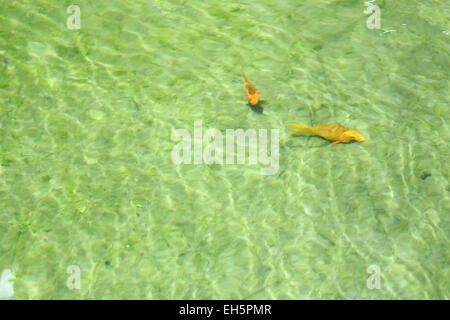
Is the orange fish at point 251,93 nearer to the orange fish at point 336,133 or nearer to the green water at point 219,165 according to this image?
the green water at point 219,165

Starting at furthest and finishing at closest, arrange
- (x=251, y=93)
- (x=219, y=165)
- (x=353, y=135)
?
(x=251, y=93) < (x=353, y=135) < (x=219, y=165)

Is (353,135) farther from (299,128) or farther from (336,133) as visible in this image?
(299,128)

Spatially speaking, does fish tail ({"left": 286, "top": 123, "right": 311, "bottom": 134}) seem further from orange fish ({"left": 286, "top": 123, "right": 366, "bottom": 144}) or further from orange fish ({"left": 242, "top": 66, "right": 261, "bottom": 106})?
orange fish ({"left": 242, "top": 66, "right": 261, "bottom": 106})

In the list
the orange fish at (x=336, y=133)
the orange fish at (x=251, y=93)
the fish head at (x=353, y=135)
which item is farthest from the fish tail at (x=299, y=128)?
the orange fish at (x=251, y=93)

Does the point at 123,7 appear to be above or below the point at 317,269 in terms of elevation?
above

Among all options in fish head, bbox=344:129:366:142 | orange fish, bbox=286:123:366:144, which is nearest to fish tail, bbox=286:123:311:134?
orange fish, bbox=286:123:366:144

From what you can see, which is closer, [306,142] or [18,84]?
[306,142]

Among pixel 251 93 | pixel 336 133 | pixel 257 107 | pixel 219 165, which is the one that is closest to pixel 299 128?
pixel 336 133

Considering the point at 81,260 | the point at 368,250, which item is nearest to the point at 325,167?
the point at 368,250

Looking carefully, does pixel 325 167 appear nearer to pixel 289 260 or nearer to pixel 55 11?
pixel 289 260
